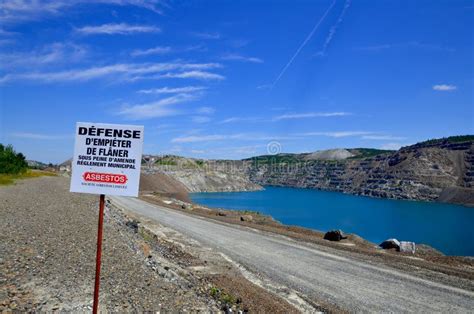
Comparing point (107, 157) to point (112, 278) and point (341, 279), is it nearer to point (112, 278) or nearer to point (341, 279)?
point (112, 278)

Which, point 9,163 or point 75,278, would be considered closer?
point 75,278

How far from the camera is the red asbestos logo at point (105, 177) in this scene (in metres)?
7.87

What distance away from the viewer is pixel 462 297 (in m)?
14.9

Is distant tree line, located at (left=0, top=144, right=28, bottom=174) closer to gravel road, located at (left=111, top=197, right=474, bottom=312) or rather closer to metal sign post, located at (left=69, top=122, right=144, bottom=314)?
gravel road, located at (left=111, top=197, right=474, bottom=312)

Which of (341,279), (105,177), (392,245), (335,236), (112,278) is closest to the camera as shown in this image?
(105,177)

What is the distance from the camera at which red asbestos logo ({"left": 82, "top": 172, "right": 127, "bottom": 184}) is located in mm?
7867

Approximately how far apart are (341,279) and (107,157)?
40.9 ft

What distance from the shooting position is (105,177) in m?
7.90

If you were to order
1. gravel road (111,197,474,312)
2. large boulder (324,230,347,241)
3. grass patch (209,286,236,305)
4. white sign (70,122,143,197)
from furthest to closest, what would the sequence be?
1. large boulder (324,230,347,241)
2. gravel road (111,197,474,312)
3. grass patch (209,286,236,305)
4. white sign (70,122,143,197)

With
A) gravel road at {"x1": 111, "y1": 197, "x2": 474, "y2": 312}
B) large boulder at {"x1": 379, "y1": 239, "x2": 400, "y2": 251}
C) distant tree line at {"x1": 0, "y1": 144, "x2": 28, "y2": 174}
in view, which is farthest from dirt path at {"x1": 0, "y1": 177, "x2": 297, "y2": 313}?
distant tree line at {"x1": 0, "y1": 144, "x2": 28, "y2": 174}

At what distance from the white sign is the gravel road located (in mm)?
8744

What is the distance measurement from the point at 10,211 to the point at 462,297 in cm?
2632

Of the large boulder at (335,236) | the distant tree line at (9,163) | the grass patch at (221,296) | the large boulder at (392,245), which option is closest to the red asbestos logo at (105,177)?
the grass patch at (221,296)

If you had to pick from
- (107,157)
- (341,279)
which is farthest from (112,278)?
(341,279)
